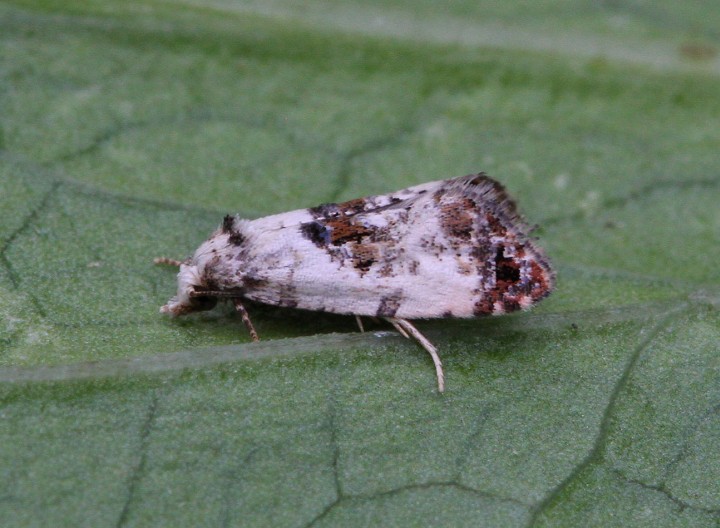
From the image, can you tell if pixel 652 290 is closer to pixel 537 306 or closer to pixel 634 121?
pixel 537 306

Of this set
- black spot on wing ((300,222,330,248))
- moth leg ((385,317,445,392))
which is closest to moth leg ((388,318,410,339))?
moth leg ((385,317,445,392))

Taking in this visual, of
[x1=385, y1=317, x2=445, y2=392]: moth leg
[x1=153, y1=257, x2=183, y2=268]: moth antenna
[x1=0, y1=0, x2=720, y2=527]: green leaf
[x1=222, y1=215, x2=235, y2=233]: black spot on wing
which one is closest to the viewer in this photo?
[x1=0, y1=0, x2=720, y2=527]: green leaf

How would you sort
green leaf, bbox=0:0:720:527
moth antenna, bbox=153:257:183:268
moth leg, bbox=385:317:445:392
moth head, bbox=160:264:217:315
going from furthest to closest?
1. moth antenna, bbox=153:257:183:268
2. moth head, bbox=160:264:217:315
3. moth leg, bbox=385:317:445:392
4. green leaf, bbox=0:0:720:527

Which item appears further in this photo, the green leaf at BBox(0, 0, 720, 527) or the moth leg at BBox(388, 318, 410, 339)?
the moth leg at BBox(388, 318, 410, 339)

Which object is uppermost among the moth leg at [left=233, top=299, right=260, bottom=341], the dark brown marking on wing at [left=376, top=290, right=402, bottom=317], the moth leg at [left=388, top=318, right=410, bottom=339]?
the dark brown marking on wing at [left=376, top=290, right=402, bottom=317]

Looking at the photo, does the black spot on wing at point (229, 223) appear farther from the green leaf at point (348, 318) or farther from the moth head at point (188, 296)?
the green leaf at point (348, 318)

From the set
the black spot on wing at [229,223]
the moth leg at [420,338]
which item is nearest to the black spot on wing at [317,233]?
the black spot on wing at [229,223]

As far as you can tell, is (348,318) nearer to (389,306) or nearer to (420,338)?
(389,306)

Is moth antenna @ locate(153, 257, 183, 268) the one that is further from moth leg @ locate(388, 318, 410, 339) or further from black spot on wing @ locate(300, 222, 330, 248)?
moth leg @ locate(388, 318, 410, 339)
